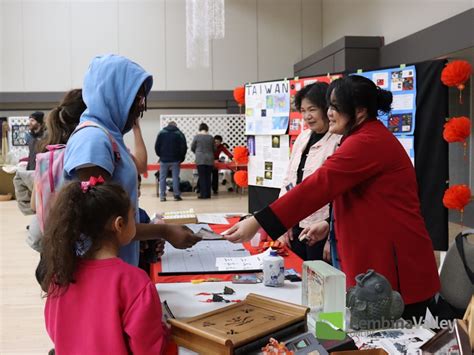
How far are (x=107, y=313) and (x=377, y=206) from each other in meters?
0.97

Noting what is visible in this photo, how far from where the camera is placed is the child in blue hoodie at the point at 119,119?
1.67 meters

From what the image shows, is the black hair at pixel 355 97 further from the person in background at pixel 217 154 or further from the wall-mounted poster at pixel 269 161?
the person in background at pixel 217 154

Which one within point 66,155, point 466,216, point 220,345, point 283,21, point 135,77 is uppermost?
point 283,21

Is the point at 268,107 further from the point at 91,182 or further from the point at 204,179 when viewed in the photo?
the point at 204,179

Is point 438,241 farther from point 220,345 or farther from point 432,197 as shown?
point 220,345

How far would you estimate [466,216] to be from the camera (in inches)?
272

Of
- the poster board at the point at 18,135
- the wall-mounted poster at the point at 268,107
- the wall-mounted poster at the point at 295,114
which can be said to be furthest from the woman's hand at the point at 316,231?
the poster board at the point at 18,135

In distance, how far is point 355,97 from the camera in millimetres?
1923

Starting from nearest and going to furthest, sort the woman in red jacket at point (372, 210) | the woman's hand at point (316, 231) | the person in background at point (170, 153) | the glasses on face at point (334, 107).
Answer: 1. the woman in red jacket at point (372, 210)
2. the glasses on face at point (334, 107)
3. the woman's hand at point (316, 231)
4. the person in background at point (170, 153)

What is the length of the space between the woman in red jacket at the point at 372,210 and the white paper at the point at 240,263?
1.21 feet

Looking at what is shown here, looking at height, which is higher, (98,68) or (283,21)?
(283,21)

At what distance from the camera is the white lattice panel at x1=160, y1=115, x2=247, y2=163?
474 inches

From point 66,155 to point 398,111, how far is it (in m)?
3.46

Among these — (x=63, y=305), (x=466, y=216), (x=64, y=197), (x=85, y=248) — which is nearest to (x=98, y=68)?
(x=64, y=197)
